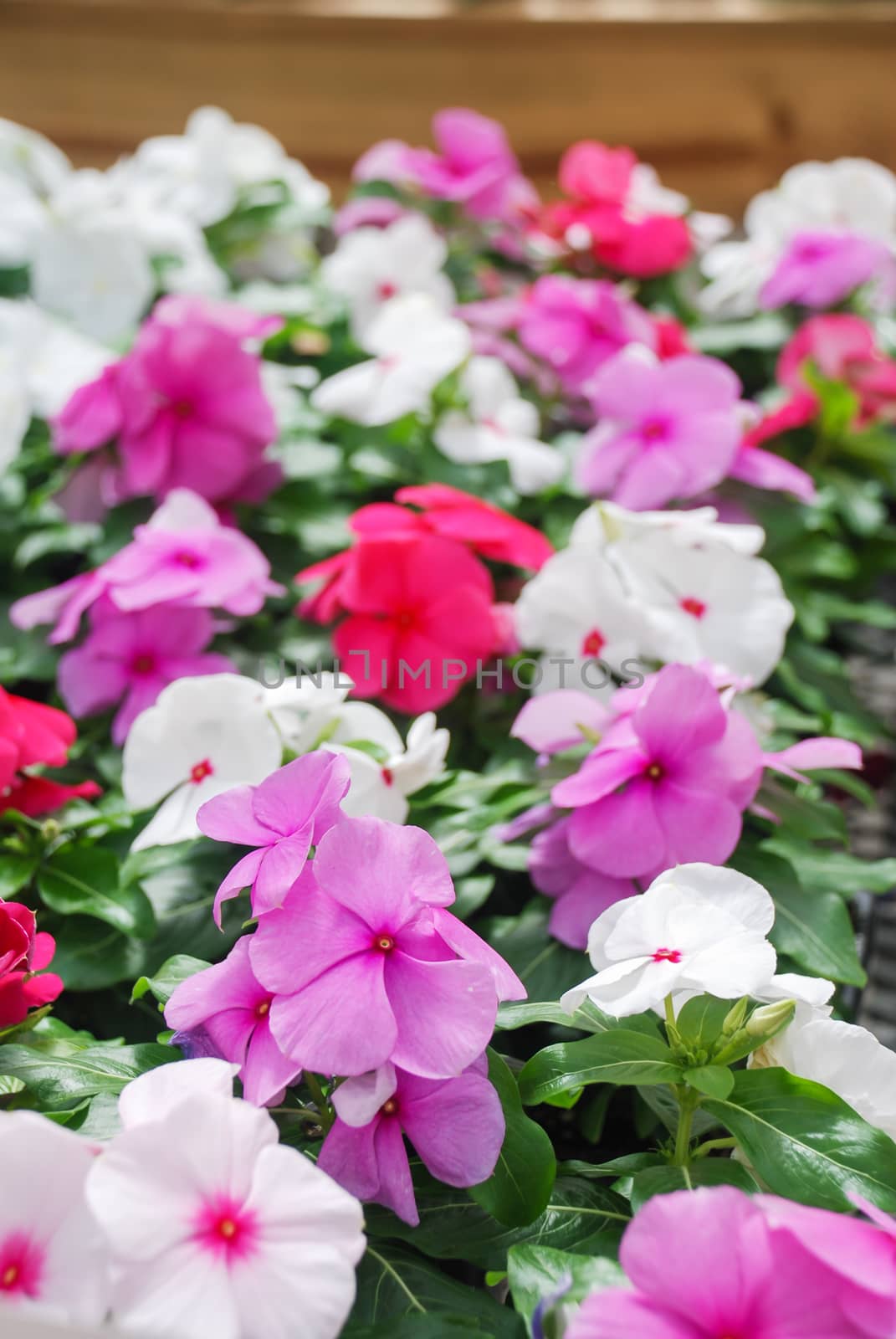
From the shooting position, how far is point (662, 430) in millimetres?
917

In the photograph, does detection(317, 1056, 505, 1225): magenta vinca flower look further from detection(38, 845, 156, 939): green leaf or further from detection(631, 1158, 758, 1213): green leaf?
detection(38, 845, 156, 939): green leaf

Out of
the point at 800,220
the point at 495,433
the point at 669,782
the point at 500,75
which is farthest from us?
the point at 500,75

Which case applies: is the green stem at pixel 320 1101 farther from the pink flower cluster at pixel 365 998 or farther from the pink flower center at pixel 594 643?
the pink flower center at pixel 594 643

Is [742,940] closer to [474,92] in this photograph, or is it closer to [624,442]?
[624,442]

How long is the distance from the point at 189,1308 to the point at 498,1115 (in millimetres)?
130

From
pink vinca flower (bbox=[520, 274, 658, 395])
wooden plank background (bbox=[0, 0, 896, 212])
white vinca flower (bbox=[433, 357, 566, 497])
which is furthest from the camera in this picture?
wooden plank background (bbox=[0, 0, 896, 212])

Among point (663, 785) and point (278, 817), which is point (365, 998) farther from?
point (663, 785)

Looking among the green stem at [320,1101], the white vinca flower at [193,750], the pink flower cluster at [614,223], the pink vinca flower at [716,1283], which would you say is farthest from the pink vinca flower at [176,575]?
the pink flower cluster at [614,223]

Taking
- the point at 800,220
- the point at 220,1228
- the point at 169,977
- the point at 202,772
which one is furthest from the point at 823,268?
the point at 220,1228

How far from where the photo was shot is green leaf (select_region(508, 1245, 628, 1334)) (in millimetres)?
396

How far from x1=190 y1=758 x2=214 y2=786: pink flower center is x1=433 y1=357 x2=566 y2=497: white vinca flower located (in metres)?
0.43

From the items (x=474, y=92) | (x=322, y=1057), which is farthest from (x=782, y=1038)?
(x=474, y=92)

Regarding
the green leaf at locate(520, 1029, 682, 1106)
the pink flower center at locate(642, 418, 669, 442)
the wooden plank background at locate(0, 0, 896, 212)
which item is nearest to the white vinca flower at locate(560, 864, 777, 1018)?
the green leaf at locate(520, 1029, 682, 1106)

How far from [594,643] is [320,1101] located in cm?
35
